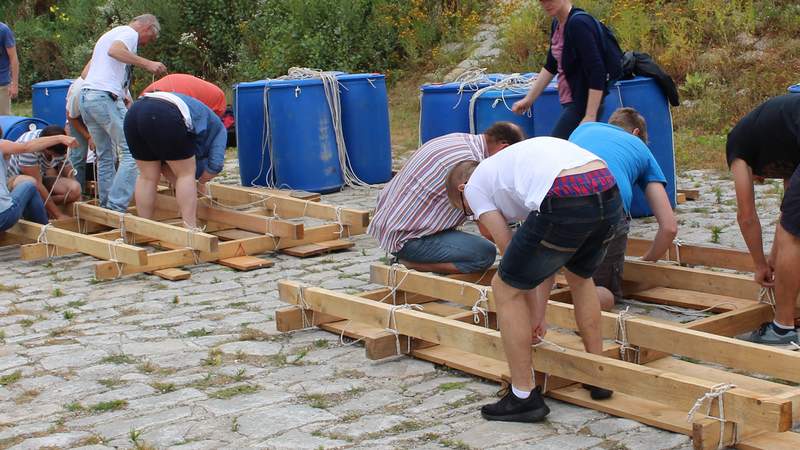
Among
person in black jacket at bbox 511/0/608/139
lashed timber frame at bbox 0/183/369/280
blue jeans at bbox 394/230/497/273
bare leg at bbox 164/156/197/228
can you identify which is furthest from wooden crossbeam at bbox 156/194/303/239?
person in black jacket at bbox 511/0/608/139

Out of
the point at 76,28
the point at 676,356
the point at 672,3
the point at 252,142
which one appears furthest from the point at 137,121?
the point at 76,28

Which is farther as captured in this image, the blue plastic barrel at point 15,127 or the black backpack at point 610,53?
the blue plastic barrel at point 15,127

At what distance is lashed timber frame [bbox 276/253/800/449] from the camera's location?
372 centimetres

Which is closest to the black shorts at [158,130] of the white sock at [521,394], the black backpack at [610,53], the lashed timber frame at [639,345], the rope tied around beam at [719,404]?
the lashed timber frame at [639,345]

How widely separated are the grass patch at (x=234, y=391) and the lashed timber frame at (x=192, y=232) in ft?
7.65

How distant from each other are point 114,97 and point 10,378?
13.0 feet

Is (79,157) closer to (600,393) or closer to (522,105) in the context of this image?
(522,105)

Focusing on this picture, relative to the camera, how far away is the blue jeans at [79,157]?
30.3 feet

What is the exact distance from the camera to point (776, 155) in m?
4.87

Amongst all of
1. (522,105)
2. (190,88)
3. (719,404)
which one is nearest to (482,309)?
(719,404)

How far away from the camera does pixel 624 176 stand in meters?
5.18

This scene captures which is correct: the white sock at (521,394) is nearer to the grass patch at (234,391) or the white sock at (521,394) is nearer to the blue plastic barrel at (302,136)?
the grass patch at (234,391)

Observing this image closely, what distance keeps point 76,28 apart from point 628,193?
630 inches

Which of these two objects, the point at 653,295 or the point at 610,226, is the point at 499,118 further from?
the point at 610,226
